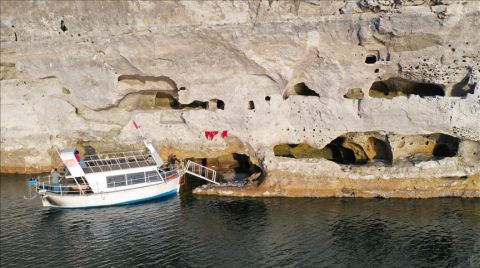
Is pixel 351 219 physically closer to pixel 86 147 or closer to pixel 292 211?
pixel 292 211

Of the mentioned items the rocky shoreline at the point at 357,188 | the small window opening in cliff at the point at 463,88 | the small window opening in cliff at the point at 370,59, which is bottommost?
the rocky shoreline at the point at 357,188

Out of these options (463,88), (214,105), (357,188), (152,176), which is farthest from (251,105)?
(463,88)

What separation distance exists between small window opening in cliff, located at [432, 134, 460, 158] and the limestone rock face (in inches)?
6.1

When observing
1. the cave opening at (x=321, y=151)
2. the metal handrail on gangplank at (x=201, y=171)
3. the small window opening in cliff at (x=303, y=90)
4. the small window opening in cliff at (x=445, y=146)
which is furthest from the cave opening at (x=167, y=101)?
the small window opening in cliff at (x=445, y=146)

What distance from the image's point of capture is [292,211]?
19969mm

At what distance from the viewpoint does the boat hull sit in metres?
22.2

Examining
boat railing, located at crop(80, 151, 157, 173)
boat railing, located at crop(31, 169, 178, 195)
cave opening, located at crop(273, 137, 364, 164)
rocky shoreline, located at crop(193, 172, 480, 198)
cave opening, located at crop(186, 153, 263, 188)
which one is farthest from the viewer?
cave opening, located at crop(186, 153, 263, 188)

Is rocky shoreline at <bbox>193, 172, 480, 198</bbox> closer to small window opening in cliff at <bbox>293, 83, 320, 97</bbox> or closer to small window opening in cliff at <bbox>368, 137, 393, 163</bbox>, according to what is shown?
small window opening in cliff at <bbox>368, 137, 393, 163</bbox>

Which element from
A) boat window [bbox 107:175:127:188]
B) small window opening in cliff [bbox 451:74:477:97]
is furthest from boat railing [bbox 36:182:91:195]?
small window opening in cliff [bbox 451:74:477:97]

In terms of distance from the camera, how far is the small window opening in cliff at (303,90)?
2400 cm

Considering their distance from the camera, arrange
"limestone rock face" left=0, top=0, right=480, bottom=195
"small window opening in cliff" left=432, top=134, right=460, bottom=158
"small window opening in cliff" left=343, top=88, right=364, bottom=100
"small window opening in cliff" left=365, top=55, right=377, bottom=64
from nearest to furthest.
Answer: "limestone rock face" left=0, top=0, right=480, bottom=195 → "small window opening in cliff" left=432, top=134, right=460, bottom=158 → "small window opening in cliff" left=365, top=55, right=377, bottom=64 → "small window opening in cliff" left=343, top=88, right=364, bottom=100

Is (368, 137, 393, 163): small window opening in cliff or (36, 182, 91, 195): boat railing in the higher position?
(368, 137, 393, 163): small window opening in cliff

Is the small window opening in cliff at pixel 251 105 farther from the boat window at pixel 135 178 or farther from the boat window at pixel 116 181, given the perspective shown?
the boat window at pixel 116 181

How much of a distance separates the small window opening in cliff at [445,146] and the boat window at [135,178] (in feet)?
46.6
